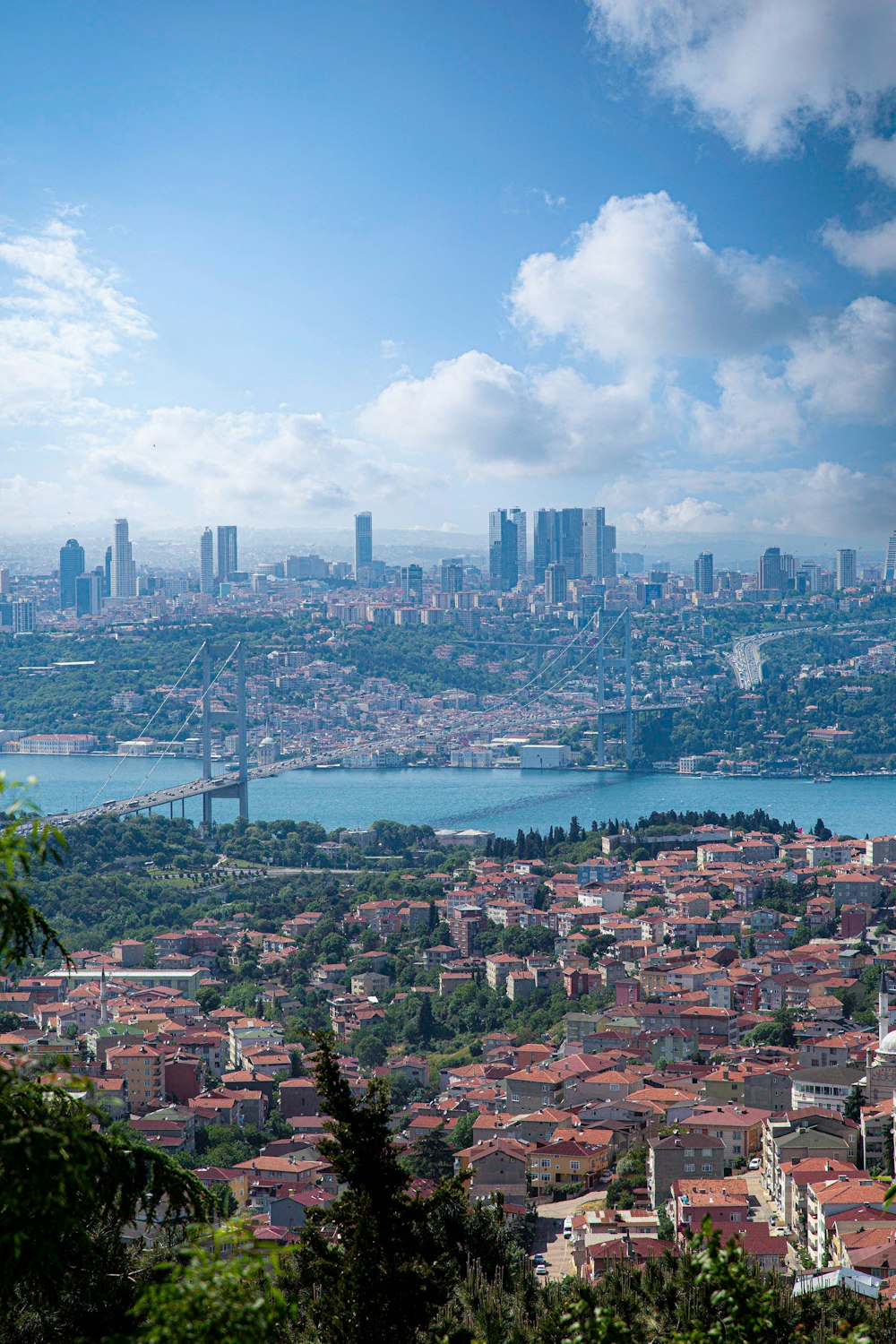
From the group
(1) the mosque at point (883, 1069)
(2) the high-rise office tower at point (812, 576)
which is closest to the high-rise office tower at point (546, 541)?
(2) the high-rise office tower at point (812, 576)

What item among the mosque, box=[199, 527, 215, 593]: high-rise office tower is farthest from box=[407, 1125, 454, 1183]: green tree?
box=[199, 527, 215, 593]: high-rise office tower

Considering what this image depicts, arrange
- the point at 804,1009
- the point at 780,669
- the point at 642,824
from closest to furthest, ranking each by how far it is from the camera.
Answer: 1. the point at 804,1009
2. the point at 642,824
3. the point at 780,669

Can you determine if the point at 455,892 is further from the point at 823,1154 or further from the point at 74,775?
the point at 74,775

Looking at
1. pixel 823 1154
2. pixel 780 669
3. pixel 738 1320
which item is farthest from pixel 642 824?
pixel 780 669

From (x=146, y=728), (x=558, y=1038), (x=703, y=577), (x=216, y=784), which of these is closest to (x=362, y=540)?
(x=703, y=577)

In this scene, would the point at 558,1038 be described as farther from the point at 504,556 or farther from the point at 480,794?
the point at 504,556
